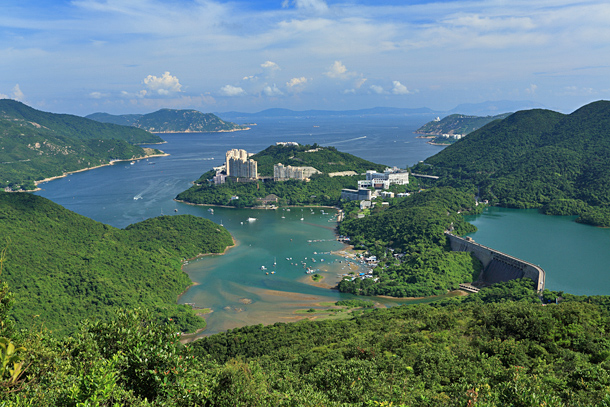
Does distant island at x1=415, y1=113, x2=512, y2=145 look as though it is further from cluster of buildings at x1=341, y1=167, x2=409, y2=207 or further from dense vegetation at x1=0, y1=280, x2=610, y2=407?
dense vegetation at x1=0, y1=280, x2=610, y2=407

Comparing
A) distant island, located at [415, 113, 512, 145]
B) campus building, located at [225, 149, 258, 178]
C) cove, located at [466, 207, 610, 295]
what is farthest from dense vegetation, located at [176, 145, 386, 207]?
distant island, located at [415, 113, 512, 145]

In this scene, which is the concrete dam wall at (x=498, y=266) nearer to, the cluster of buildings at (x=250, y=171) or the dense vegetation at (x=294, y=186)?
the dense vegetation at (x=294, y=186)

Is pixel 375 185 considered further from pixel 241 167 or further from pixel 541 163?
pixel 541 163

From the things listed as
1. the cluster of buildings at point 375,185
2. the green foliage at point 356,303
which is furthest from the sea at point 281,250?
the cluster of buildings at point 375,185

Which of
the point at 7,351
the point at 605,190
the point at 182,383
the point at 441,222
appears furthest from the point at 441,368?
the point at 605,190

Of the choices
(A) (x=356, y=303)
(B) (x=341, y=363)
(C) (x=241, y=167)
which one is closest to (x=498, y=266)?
(A) (x=356, y=303)
